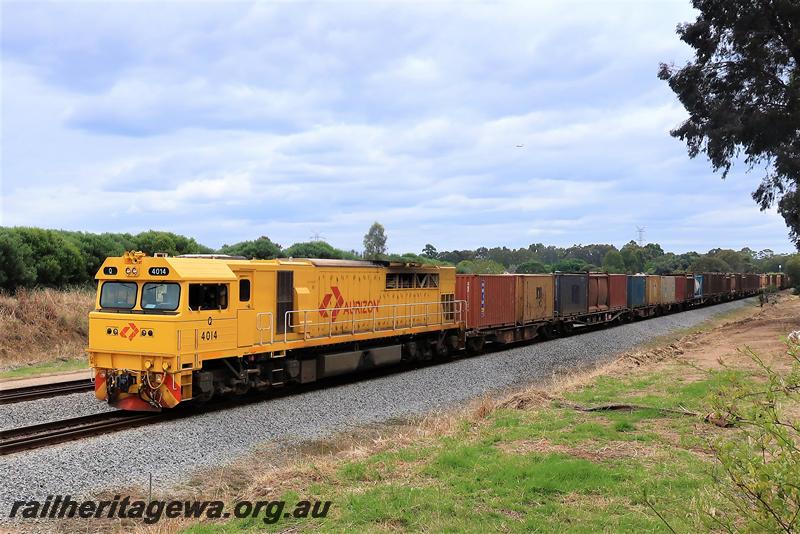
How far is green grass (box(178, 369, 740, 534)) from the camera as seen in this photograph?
642cm

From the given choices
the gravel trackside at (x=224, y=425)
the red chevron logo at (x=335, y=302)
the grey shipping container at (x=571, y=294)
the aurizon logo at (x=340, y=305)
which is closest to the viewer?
the gravel trackside at (x=224, y=425)

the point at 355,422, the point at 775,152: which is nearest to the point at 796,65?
the point at 775,152

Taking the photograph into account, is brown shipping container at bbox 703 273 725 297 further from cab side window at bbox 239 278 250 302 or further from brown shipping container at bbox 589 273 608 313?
cab side window at bbox 239 278 250 302

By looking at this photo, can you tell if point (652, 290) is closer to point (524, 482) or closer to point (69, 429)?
point (524, 482)

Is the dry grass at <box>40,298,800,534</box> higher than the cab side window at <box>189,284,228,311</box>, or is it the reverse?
the cab side window at <box>189,284,228,311</box>

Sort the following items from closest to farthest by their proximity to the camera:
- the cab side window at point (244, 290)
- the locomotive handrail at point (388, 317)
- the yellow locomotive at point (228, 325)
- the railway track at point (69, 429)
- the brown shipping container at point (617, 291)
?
the railway track at point (69, 429) < the yellow locomotive at point (228, 325) < the cab side window at point (244, 290) < the locomotive handrail at point (388, 317) < the brown shipping container at point (617, 291)

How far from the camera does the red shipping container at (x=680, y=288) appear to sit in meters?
47.7

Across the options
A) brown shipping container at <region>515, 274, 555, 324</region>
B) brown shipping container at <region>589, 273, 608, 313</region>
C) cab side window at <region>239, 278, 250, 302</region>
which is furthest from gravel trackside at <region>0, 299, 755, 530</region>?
brown shipping container at <region>589, 273, 608, 313</region>

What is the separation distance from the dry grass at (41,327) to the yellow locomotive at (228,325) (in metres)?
11.2

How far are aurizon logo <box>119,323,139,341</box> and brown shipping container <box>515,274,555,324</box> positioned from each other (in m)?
17.4

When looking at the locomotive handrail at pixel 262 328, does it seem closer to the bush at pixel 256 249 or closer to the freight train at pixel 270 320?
the freight train at pixel 270 320

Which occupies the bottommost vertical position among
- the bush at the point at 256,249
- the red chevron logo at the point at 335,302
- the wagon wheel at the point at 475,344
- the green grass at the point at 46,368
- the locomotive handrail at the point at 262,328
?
the green grass at the point at 46,368

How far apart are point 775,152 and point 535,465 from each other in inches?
1101

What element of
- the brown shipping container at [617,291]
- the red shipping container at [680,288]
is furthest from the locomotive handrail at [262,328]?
the red shipping container at [680,288]
